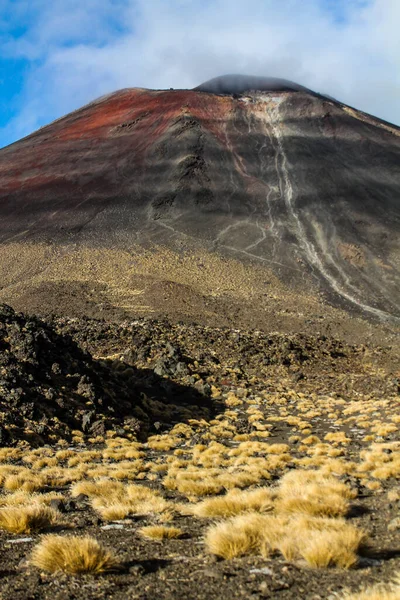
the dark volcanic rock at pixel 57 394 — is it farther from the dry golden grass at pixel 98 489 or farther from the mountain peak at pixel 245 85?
the mountain peak at pixel 245 85

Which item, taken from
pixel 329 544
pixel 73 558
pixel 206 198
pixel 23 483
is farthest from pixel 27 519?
pixel 206 198

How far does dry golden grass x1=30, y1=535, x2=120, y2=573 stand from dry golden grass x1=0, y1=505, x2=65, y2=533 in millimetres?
1260

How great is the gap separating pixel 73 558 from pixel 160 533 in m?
1.53

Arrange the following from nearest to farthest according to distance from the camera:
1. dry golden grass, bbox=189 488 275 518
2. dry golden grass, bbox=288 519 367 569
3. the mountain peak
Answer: dry golden grass, bbox=288 519 367 569 < dry golden grass, bbox=189 488 275 518 < the mountain peak

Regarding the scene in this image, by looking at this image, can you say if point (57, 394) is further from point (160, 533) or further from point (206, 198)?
point (206, 198)

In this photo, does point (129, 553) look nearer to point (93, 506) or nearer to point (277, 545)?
point (277, 545)

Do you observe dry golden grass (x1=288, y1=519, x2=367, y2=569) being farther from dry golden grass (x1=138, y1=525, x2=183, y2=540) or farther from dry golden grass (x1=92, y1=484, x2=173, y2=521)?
dry golden grass (x1=92, y1=484, x2=173, y2=521)

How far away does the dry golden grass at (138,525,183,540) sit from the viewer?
6.22 m

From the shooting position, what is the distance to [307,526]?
19.3 ft

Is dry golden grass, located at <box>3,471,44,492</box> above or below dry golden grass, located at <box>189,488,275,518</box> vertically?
below

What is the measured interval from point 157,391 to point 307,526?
17.8 metres

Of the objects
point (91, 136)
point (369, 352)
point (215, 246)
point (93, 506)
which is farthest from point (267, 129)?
point (93, 506)

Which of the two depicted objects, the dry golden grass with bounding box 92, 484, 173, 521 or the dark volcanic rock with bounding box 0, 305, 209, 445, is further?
the dark volcanic rock with bounding box 0, 305, 209, 445

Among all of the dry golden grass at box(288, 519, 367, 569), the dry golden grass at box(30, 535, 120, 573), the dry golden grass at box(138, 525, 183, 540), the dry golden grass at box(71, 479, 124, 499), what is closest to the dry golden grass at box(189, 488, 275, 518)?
the dry golden grass at box(138, 525, 183, 540)
